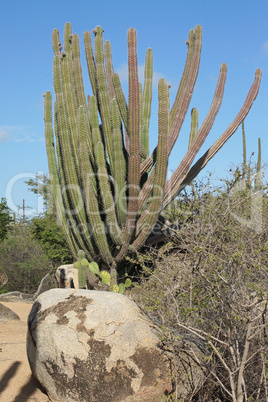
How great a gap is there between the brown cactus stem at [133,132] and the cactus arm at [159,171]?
296 mm

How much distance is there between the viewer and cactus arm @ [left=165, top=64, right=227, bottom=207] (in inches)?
323

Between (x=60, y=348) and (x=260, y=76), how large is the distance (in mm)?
7226

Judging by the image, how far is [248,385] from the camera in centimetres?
379

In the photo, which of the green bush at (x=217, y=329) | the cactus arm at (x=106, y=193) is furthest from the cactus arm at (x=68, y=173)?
the green bush at (x=217, y=329)

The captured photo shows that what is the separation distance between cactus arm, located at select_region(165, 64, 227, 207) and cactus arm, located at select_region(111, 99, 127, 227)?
2.88 ft

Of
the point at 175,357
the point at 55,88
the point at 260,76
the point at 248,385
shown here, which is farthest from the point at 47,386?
the point at 260,76

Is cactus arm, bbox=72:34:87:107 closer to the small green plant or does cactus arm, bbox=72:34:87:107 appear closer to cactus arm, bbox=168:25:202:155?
cactus arm, bbox=168:25:202:155

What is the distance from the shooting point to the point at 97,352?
3836 mm

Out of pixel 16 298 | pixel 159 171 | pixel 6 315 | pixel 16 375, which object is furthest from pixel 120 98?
pixel 16 298

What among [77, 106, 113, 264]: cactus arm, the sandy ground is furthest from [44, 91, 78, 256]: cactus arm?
the sandy ground

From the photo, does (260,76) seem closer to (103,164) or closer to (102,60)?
(102,60)

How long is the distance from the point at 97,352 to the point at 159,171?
4166mm

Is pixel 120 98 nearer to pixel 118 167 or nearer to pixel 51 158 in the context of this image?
pixel 118 167

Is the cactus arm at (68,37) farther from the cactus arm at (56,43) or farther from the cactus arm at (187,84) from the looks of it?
the cactus arm at (187,84)
